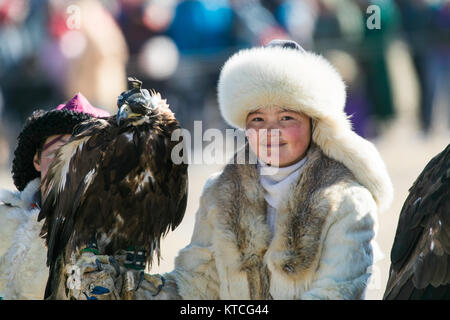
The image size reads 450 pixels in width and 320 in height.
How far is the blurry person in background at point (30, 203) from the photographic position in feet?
15.8

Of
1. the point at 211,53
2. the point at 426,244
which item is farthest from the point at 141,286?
the point at 211,53

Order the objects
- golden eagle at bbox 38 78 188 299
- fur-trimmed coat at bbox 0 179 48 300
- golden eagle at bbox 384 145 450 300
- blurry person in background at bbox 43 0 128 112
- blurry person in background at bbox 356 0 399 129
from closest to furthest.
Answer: golden eagle at bbox 384 145 450 300 < golden eagle at bbox 38 78 188 299 < fur-trimmed coat at bbox 0 179 48 300 < blurry person in background at bbox 43 0 128 112 < blurry person in background at bbox 356 0 399 129

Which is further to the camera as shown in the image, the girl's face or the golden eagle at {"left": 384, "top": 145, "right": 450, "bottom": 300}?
the girl's face

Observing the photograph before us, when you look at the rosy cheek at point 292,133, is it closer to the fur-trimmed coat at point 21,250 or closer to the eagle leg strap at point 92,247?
the eagle leg strap at point 92,247

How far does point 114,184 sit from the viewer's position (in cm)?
466

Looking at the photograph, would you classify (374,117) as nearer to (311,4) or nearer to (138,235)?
(311,4)

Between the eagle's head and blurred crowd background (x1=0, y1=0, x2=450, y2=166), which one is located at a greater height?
blurred crowd background (x1=0, y1=0, x2=450, y2=166)

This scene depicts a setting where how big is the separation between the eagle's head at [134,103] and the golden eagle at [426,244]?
1.35 metres

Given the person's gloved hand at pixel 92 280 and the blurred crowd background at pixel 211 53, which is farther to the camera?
the blurred crowd background at pixel 211 53

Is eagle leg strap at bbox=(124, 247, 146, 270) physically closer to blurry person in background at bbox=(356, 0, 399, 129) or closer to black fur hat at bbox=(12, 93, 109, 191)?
black fur hat at bbox=(12, 93, 109, 191)

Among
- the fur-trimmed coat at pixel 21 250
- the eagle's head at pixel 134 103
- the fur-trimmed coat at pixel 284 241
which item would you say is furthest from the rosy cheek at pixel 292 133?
the fur-trimmed coat at pixel 21 250

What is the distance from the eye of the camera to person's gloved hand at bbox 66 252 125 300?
4.37 meters

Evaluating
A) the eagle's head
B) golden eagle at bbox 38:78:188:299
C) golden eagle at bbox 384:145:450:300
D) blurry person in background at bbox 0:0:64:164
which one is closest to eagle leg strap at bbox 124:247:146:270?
golden eagle at bbox 38:78:188:299

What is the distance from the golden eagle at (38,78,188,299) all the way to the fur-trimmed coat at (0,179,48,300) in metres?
0.18
